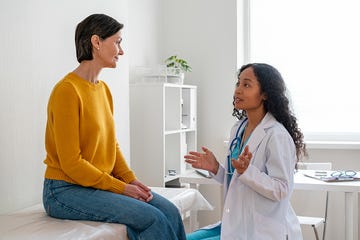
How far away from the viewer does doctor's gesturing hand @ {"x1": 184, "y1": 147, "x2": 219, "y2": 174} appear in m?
1.92

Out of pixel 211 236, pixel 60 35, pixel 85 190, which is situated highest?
pixel 60 35

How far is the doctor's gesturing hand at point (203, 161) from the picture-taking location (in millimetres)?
1925

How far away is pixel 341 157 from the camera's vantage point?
3.78 metres

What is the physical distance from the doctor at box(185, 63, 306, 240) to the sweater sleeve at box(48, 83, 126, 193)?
42 centimetres

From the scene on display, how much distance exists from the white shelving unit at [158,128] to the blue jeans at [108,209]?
1.60m

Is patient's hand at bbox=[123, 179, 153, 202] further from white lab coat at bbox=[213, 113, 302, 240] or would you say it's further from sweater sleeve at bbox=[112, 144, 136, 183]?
white lab coat at bbox=[213, 113, 302, 240]

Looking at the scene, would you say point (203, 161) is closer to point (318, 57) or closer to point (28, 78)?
point (28, 78)

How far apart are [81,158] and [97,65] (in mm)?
424

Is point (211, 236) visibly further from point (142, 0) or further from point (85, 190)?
point (142, 0)

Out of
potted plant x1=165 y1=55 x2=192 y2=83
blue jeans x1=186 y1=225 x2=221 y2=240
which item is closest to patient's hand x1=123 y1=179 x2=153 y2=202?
blue jeans x1=186 y1=225 x2=221 y2=240

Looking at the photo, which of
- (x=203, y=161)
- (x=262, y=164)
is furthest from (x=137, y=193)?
(x=262, y=164)

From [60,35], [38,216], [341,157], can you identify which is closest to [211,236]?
[38,216]

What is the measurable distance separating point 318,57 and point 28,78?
2564 mm

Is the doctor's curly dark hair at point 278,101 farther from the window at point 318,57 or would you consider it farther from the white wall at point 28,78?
the window at point 318,57
